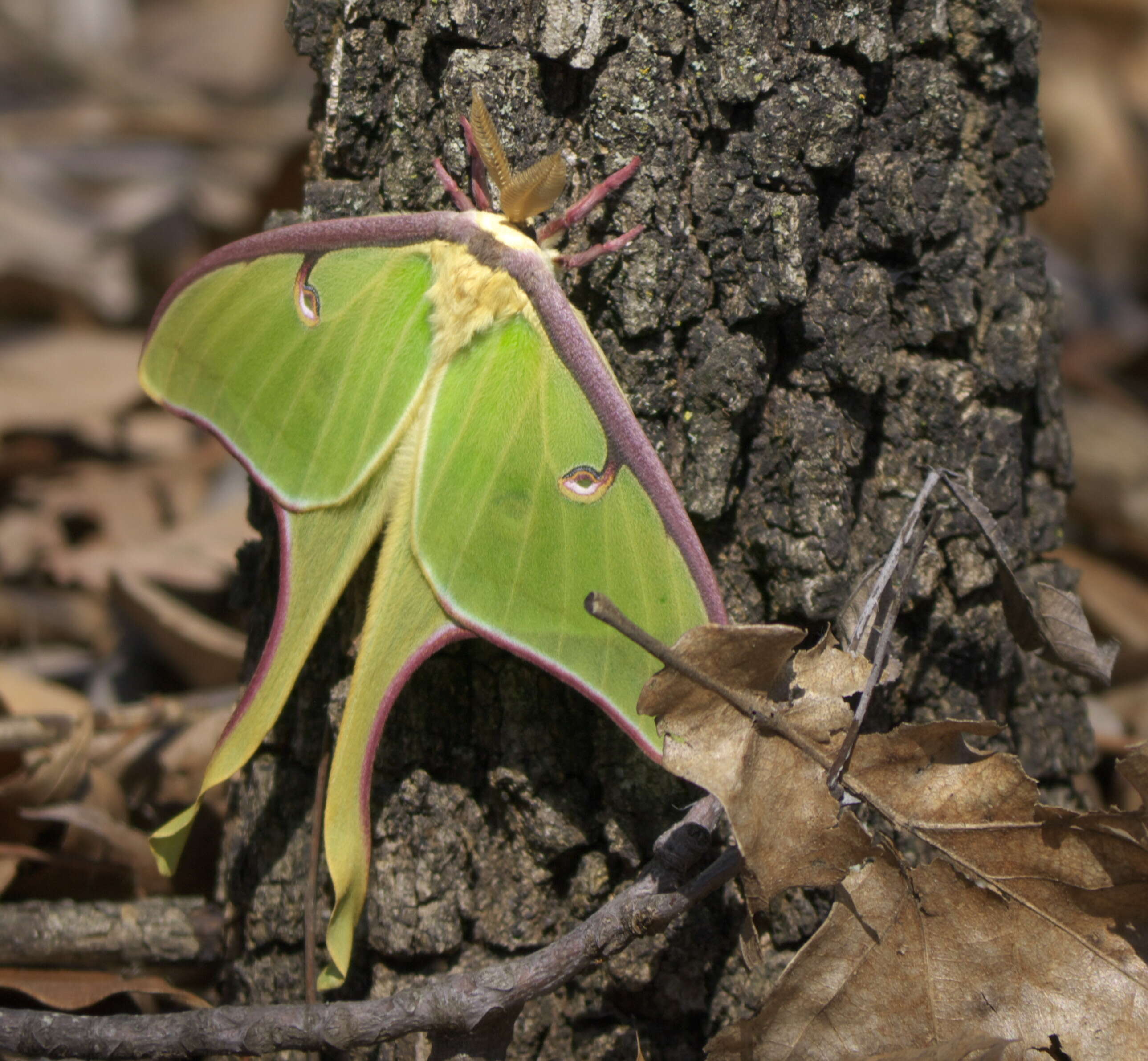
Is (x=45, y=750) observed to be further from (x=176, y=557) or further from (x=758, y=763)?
(x=758, y=763)

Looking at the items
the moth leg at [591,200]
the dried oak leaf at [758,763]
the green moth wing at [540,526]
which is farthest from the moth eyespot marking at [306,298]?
the dried oak leaf at [758,763]

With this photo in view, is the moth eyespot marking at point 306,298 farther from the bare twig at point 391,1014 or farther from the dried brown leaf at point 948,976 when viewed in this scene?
the dried brown leaf at point 948,976

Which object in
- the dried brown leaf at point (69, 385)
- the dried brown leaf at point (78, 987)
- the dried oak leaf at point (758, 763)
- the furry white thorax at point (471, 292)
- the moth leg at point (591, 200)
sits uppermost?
the moth leg at point (591, 200)

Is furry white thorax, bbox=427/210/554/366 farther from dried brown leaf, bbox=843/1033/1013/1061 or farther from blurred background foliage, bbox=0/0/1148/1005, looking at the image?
dried brown leaf, bbox=843/1033/1013/1061

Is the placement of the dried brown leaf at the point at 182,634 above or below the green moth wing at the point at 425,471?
below

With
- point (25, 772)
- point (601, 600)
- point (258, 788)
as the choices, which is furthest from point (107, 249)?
point (601, 600)

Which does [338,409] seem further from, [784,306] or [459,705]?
[784,306]
